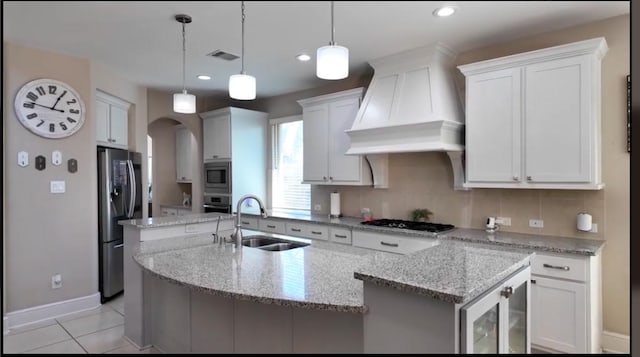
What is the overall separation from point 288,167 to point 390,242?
227 cm

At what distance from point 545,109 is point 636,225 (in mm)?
2733

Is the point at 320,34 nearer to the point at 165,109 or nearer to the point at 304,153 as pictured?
the point at 304,153

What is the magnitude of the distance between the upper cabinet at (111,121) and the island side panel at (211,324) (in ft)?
8.92

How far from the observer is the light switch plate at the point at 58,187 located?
3.50 metres

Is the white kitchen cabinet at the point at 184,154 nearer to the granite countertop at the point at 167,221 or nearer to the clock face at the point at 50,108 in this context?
the clock face at the point at 50,108

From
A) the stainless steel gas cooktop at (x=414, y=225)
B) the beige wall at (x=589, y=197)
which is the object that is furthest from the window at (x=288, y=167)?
the beige wall at (x=589, y=197)

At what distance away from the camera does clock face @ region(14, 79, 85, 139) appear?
332 centimetres

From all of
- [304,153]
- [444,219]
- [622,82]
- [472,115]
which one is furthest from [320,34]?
[622,82]

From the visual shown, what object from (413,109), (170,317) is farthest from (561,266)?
(170,317)

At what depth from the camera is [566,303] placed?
8.25ft

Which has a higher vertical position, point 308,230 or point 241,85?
point 241,85

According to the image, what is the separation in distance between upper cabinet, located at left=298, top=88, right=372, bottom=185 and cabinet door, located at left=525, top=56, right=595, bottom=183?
1688 mm

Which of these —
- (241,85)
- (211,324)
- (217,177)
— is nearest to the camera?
(211,324)

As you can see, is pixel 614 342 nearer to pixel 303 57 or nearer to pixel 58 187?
pixel 303 57
